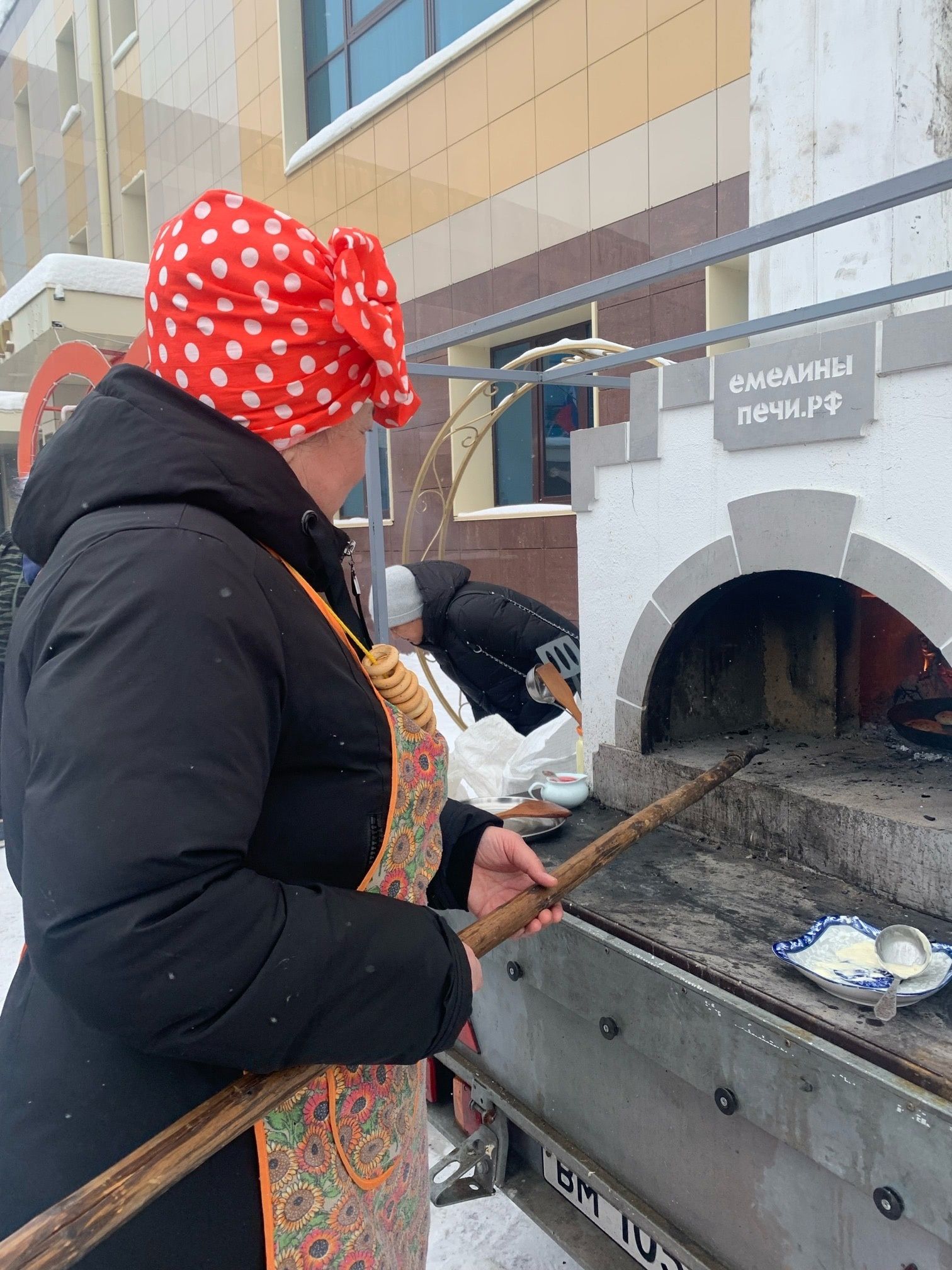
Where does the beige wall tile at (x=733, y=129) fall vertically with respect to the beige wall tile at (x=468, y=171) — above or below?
below

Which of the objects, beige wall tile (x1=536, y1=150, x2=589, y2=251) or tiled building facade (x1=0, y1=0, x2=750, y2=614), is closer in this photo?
tiled building facade (x1=0, y1=0, x2=750, y2=614)

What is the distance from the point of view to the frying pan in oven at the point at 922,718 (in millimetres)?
2521

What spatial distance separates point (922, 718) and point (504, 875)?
5.36 ft

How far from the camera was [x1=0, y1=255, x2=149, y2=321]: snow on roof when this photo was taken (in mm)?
8641

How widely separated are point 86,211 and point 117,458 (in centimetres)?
1487

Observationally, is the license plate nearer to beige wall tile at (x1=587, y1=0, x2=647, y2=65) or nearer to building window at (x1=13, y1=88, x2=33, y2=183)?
beige wall tile at (x1=587, y1=0, x2=647, y2=65)

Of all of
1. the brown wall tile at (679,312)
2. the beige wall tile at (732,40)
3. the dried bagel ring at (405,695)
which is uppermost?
the beige wall tile at (732,40)

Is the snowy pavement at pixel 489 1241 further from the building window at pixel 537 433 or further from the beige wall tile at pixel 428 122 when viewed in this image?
the beige wall tile at pixel 428 122

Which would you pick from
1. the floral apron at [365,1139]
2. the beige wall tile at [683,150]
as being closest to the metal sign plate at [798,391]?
the floral apron at [365,1139]

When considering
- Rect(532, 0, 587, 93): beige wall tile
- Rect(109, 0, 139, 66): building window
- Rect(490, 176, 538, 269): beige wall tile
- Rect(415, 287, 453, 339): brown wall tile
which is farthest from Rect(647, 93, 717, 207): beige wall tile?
Rect(109, 0, 139, 66): building window

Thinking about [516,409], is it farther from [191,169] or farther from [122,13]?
[122,13]

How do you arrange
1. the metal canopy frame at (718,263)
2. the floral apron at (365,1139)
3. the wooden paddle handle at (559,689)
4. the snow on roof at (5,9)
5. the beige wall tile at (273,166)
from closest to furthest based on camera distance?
the floral apron at (365,1139), the metal canopy frame at (718,263), the wooden paddle handle at (559,689), the beige wall tile at (273,166), the snow on roof at (5,9)

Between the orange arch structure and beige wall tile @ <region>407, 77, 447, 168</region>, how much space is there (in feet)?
9.01

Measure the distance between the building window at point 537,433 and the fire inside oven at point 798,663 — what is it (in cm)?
370
